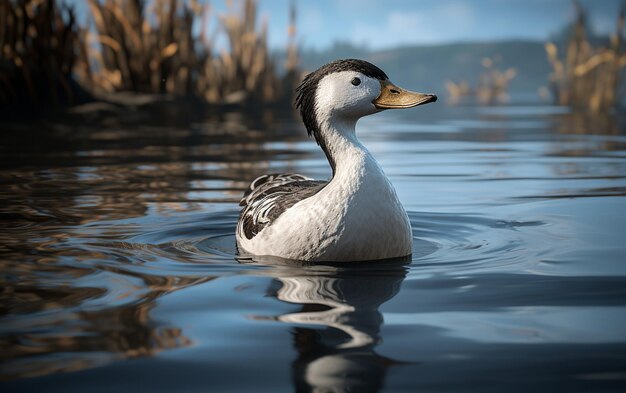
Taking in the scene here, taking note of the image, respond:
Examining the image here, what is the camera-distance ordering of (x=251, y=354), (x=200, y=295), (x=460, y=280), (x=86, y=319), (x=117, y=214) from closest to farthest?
(x=251, y=354) < (x=86, y=319) < (x=200, y=295) < (x=460, y=280) < (x=117, y=214)

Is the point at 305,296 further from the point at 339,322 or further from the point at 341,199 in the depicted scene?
the point at 341,199

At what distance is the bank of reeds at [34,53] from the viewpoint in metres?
13.6

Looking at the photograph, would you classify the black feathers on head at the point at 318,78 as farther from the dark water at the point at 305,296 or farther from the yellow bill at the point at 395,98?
the dark water at the point at 305,296

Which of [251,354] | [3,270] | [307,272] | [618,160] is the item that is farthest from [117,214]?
[618,160]

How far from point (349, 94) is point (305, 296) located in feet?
4.17

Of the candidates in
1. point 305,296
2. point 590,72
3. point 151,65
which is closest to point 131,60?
point 151,65

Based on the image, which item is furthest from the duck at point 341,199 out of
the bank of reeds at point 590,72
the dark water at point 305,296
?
the bank of reeds at point 590,72

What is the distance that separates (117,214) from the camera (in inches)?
251

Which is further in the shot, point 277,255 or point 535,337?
point 277,255

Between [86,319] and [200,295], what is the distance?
56 centimetres

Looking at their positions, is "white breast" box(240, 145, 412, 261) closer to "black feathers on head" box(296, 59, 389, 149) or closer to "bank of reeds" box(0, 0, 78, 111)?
"black feathers on head" box(296, 59, 389, 149)

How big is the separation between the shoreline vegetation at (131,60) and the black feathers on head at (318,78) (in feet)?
31.8

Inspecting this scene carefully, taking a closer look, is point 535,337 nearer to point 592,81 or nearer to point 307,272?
point 307,272

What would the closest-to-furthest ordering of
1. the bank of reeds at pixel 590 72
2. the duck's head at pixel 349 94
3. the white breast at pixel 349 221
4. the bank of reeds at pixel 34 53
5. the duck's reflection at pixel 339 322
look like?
the duck's reflection at pixel 339 322 < the white breast at pixel 349 221 < the duck's head at pixel 349 94 < the bank of reeds at pixel 34 53 < the bank of reeds at pixel 590 72
